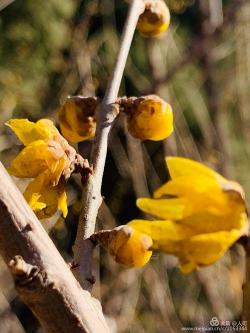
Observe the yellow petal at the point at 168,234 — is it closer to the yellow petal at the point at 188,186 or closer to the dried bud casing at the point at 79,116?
the yellow petal at the point at 188,186

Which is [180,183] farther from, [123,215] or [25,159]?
[123,215]

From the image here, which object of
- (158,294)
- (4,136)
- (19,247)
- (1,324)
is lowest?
(158,294)

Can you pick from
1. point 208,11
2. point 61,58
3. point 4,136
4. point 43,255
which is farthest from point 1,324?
point 43,255

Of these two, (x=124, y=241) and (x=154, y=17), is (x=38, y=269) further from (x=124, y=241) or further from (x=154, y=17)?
(x=154, y=17)

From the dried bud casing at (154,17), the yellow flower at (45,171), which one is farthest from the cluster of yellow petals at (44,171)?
the dried bud casing at (154,17)

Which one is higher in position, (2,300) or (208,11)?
(208,11)

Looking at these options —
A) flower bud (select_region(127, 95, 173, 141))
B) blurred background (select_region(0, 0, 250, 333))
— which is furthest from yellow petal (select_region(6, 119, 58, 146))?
blurred background (select_region(0, 0, 250, 333))

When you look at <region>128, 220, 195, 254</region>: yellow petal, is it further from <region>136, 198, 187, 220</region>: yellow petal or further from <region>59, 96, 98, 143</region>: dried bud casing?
<region>59, 96, 98, 143</region>: dried bud casing
